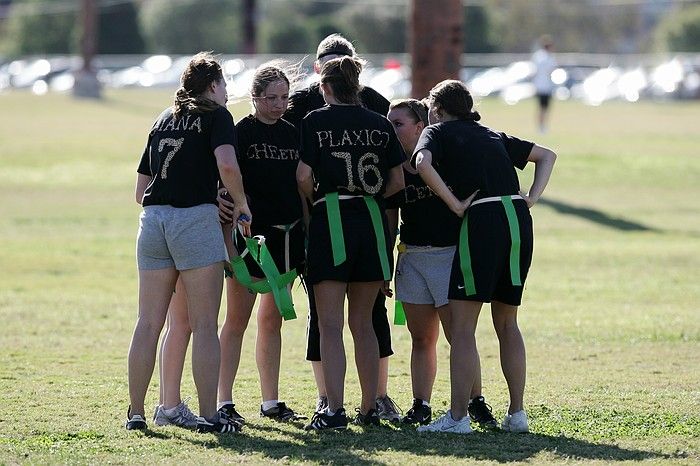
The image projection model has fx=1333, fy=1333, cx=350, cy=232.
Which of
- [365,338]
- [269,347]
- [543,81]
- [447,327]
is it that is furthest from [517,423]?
[543,81]

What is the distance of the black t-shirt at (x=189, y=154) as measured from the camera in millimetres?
7102

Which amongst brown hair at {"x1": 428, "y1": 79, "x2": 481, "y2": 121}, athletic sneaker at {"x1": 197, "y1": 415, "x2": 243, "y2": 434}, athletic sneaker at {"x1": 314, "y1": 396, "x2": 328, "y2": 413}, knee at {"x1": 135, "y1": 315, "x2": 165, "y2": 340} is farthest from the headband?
athletic sneaker at {"x1": 197, "y1": 415, "x2": 243, "y2": 434}

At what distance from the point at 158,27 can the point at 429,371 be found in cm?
8259

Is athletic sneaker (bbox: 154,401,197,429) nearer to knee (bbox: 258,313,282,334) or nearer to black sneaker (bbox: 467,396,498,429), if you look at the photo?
knee (bbox: 258,313,282,334)

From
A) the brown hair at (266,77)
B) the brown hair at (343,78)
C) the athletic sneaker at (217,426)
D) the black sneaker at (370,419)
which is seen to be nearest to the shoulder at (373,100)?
the brown hair at (266,77)

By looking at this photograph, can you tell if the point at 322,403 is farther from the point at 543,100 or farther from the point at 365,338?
the point at 543,100

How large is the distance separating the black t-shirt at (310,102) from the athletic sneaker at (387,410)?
5.61ft

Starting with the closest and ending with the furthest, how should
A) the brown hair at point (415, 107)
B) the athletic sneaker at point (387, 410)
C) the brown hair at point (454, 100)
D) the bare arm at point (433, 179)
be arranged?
the bare arm at point (433, 179), the brown hair at point (454, 100), the athletic sneaker at point (387, 410), the brown hair at point (415, 107)

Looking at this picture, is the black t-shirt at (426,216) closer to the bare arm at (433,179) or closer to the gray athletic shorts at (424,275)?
the gray athletic shorts at (424,275)

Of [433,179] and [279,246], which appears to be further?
[279,246]

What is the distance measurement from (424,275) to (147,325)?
5.24ft

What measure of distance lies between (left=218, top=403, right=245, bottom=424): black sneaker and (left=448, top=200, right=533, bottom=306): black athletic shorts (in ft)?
4.73

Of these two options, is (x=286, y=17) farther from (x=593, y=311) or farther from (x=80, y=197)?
(x=593, y=311)

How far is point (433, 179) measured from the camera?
7.10 m
